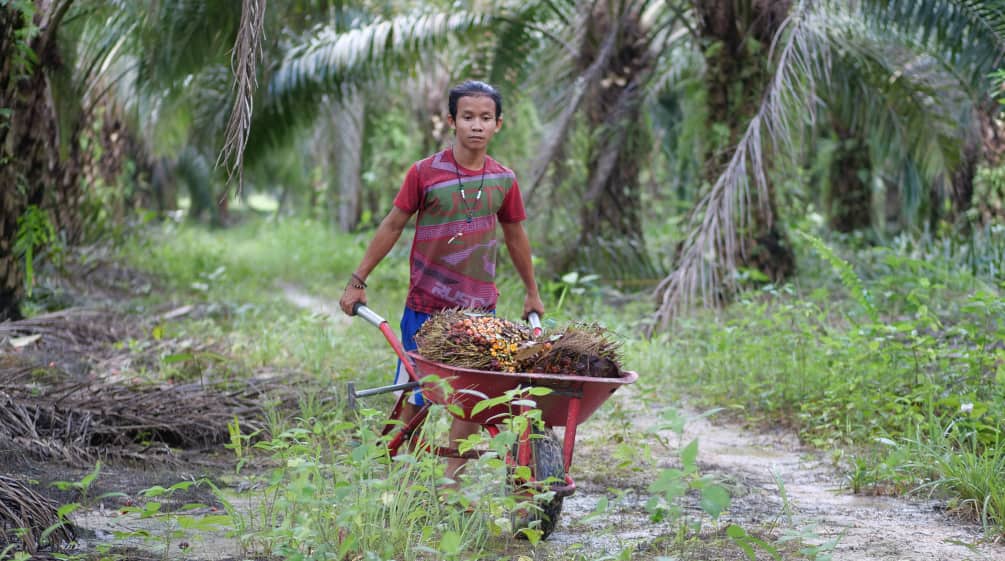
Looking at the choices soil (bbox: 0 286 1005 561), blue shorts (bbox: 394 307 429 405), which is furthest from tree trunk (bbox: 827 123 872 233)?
blue shorts (bbox: 394 307 429 405)

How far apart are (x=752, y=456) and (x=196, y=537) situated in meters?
2.76

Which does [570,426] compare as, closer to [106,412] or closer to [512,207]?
[512,207]

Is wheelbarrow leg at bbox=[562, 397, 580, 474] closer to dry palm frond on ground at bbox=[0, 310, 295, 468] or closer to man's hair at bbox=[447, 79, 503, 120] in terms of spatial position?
man's hair at bbox=[447, 79, 503, 120]

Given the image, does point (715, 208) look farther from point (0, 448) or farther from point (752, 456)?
point (0, 448)

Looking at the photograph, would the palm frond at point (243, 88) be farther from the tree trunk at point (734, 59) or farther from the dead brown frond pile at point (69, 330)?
the tree trunk at point (734, 59)

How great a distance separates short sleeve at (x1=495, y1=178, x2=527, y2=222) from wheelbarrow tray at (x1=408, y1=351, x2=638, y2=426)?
0.85m

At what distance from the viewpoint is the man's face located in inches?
152

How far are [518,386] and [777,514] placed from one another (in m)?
1.26

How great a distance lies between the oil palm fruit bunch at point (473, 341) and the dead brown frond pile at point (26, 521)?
127 centimetres

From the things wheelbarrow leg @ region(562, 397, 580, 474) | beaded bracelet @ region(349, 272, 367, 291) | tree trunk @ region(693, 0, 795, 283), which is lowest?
wheelbarrow leg @ region(562, 397, 580, 474)

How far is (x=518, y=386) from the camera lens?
3.30 meters

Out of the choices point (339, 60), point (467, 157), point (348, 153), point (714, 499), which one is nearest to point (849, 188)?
point (348, 153)

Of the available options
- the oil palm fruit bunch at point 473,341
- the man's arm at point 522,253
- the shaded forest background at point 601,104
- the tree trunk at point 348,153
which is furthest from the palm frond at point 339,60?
the oil palm fruit bunch at point 473,341

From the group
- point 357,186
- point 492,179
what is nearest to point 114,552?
point 492,179
